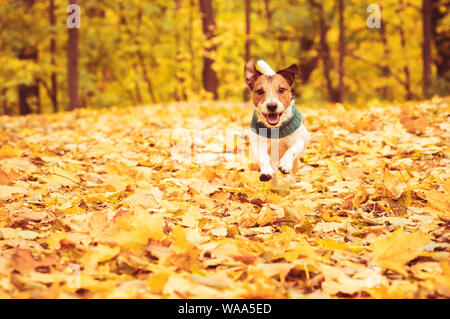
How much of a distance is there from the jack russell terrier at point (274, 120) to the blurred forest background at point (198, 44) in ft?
34.1

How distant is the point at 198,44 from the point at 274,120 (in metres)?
16.2

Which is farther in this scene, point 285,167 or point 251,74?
point 251,74

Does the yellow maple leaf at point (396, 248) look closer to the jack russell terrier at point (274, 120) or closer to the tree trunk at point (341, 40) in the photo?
the jack russell terrier at point (274, 120)

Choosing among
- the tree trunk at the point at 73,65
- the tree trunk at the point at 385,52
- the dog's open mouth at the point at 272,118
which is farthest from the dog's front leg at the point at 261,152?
the tree trunk at the point at 385,52

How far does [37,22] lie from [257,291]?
60.2 ft

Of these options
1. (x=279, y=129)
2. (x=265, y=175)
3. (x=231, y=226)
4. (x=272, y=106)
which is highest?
(x=272, y=106)

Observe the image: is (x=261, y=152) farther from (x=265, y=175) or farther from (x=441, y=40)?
(x=441, y=40)

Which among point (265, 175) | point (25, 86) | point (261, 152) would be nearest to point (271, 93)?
point (261, 152)

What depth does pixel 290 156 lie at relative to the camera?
3.33 m

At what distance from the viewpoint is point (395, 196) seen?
2746 mm

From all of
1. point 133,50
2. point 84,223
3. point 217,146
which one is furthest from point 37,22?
point 84,223

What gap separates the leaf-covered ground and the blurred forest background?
33.9 feet

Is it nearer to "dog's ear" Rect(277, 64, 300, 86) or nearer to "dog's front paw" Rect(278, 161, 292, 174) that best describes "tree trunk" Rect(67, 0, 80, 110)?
"dog's ear" Rect(277, 64, 300, 86)

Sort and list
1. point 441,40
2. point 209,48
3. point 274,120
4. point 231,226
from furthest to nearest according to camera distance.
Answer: point 441,40 < point 209,48 < point 274,120 < point 231,226
